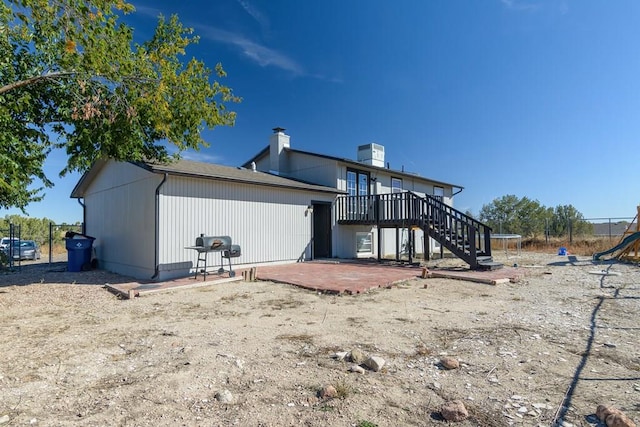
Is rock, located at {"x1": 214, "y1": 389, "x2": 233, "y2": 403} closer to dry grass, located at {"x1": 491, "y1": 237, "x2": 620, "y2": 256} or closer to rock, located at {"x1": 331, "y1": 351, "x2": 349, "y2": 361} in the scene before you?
rock, located at {"x1": 331, "y1": 351, "x2": 349, "y2": 361}

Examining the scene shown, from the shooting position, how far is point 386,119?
1869 cm

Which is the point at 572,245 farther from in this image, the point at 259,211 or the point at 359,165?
the point at 259,211

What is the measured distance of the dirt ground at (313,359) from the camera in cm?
260

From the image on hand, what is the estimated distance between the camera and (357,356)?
3566 millimetres

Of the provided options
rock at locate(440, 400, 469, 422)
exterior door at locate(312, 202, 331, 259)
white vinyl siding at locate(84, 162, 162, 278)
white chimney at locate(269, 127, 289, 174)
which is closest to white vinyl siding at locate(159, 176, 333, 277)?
white vinyl siding at locate(84, 162, 162, 278)

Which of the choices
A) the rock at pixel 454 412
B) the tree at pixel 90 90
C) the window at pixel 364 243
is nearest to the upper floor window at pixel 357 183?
the window at pixel 364 243

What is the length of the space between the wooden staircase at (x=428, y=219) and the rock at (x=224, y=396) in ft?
30.3

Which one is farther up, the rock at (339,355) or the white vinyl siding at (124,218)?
the white vinyl siding at (124,218)

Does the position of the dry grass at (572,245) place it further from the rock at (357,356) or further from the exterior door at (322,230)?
the rock at (357,356)

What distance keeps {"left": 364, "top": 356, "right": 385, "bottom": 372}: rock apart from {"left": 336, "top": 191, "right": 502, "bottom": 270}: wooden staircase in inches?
317

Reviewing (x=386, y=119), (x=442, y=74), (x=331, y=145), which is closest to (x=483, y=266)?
(x=442, y=74)

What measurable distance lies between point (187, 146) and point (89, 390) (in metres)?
8.41

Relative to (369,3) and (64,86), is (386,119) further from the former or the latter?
(64,86)

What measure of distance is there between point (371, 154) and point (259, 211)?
25.4 feet
